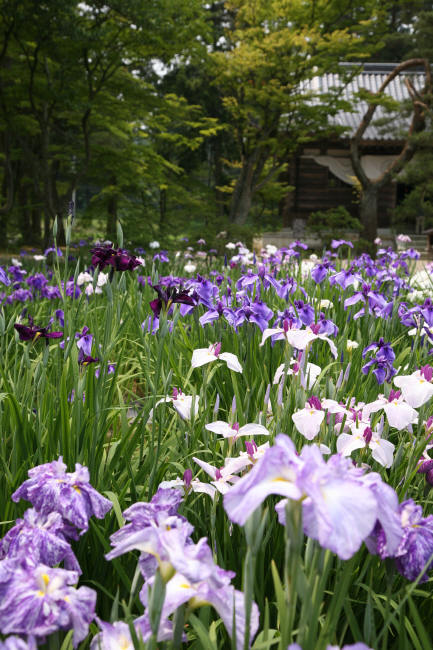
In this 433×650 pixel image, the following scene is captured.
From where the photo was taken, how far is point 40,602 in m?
0.74

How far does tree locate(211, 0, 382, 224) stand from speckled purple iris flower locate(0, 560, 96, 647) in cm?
1433

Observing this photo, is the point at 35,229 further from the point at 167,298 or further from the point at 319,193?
the point at 167,298

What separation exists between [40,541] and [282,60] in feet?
48.0

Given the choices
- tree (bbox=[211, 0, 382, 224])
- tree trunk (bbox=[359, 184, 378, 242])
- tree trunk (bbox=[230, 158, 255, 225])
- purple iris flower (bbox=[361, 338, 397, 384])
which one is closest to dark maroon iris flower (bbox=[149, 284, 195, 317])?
purple iris flower (bbox=[361, 338, 397, 384])

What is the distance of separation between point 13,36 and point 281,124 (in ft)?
26.3

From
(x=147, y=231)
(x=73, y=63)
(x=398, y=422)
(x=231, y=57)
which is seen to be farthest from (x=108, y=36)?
(x=398, y=422)

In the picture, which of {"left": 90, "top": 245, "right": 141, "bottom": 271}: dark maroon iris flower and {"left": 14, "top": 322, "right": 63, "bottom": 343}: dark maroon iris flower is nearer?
{"left": 14, "top": 322, "right": 63, "bottom": 343}: dark maroon iris flower

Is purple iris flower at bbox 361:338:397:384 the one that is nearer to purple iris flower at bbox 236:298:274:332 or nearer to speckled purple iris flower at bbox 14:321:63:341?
purple iris flower at bbox 236:298:274:332

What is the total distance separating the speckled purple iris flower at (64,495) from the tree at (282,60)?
14104 mm

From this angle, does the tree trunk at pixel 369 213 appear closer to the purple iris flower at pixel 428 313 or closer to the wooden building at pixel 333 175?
the wooden building at pixel 333 175

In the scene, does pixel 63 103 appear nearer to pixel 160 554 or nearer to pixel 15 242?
pixel 15 242

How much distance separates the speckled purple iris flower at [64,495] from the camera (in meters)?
0.94

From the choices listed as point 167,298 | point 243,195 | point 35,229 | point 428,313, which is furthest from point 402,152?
point 167,298

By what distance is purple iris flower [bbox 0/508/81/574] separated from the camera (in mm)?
833
